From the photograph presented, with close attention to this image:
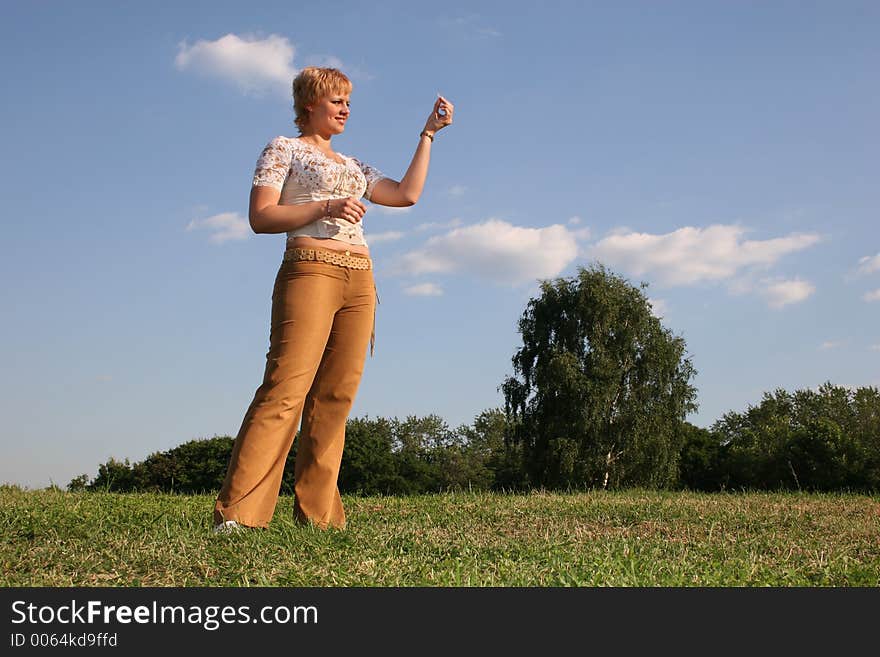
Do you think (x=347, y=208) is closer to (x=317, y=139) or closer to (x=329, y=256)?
(x=329, y=256)

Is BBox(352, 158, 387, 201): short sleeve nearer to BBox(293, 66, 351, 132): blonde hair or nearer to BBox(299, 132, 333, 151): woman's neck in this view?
BBox(299, 132, 333, 151): woman's neck

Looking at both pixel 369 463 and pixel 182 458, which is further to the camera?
pixel 369 463

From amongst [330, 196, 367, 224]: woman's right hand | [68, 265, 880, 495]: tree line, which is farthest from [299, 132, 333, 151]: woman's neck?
[68, 265, 880, 495]: tree line

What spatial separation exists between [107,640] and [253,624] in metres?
0.47

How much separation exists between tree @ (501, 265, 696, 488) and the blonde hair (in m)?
31.0

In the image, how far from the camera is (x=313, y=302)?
4.99 meters

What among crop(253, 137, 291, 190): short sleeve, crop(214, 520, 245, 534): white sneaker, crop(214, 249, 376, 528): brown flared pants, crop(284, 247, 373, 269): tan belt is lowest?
crop(214, 520, 245, 534): white sneaker

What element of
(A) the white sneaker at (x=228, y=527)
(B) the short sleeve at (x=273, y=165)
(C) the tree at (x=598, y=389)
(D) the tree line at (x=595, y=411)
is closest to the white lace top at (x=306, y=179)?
(B) the short sleeve at (x=273, y=165)

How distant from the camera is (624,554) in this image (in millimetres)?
4262

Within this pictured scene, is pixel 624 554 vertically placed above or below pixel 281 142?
below

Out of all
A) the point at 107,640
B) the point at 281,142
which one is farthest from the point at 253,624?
the point at 281,142

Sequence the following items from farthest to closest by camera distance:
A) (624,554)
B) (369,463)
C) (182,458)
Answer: (369,463)
(182,458)
(624,554)

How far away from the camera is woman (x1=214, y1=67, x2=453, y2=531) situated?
489 centimetres

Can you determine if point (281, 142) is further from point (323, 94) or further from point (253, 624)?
point (253, 624)
